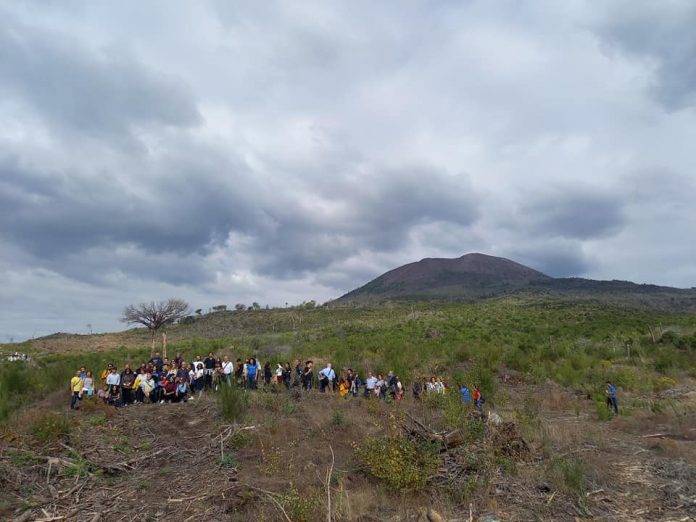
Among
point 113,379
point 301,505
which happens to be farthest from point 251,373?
point 301,505

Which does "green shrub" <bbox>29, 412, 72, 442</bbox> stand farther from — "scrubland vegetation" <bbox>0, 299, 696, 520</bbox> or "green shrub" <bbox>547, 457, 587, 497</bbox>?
"green shrub" <bbox>547, 457, 587, 497</bbox>

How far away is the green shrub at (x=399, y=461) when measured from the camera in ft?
26.2

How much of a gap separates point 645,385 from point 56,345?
43.0m

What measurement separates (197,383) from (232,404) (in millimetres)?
4930

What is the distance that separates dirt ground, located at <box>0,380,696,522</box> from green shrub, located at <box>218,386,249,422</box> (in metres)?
0.23

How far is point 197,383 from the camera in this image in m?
16.2

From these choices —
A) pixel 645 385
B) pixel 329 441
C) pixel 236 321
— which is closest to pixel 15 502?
pixel 329 441

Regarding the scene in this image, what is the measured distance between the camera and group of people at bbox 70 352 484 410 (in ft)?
47.9

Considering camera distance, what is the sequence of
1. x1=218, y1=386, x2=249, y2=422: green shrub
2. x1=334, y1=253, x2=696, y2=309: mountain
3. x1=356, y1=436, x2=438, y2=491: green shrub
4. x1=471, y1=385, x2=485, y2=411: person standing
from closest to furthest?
x1=356, y1=436, x2=438, y2=491: green shrub → x1=218, y1=386, x2=249, y2=422: green shrub → x1=471, y1=385, x2=485, y2=411: person standing → x1=334, y1=253, x2=696, y2=309: mountain

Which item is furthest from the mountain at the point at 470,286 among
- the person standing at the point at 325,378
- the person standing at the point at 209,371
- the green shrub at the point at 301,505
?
the green shrub at the point at 301,505

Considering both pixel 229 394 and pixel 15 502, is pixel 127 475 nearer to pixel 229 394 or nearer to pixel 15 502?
pixel 15 502

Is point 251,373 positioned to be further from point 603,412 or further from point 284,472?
point 603,412

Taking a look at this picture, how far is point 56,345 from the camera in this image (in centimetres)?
4075

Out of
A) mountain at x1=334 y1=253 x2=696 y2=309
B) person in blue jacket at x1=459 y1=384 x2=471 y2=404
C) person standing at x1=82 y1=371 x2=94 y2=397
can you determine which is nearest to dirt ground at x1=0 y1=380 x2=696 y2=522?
person standing at x1=82 y1=371 x2=94 y2=397
